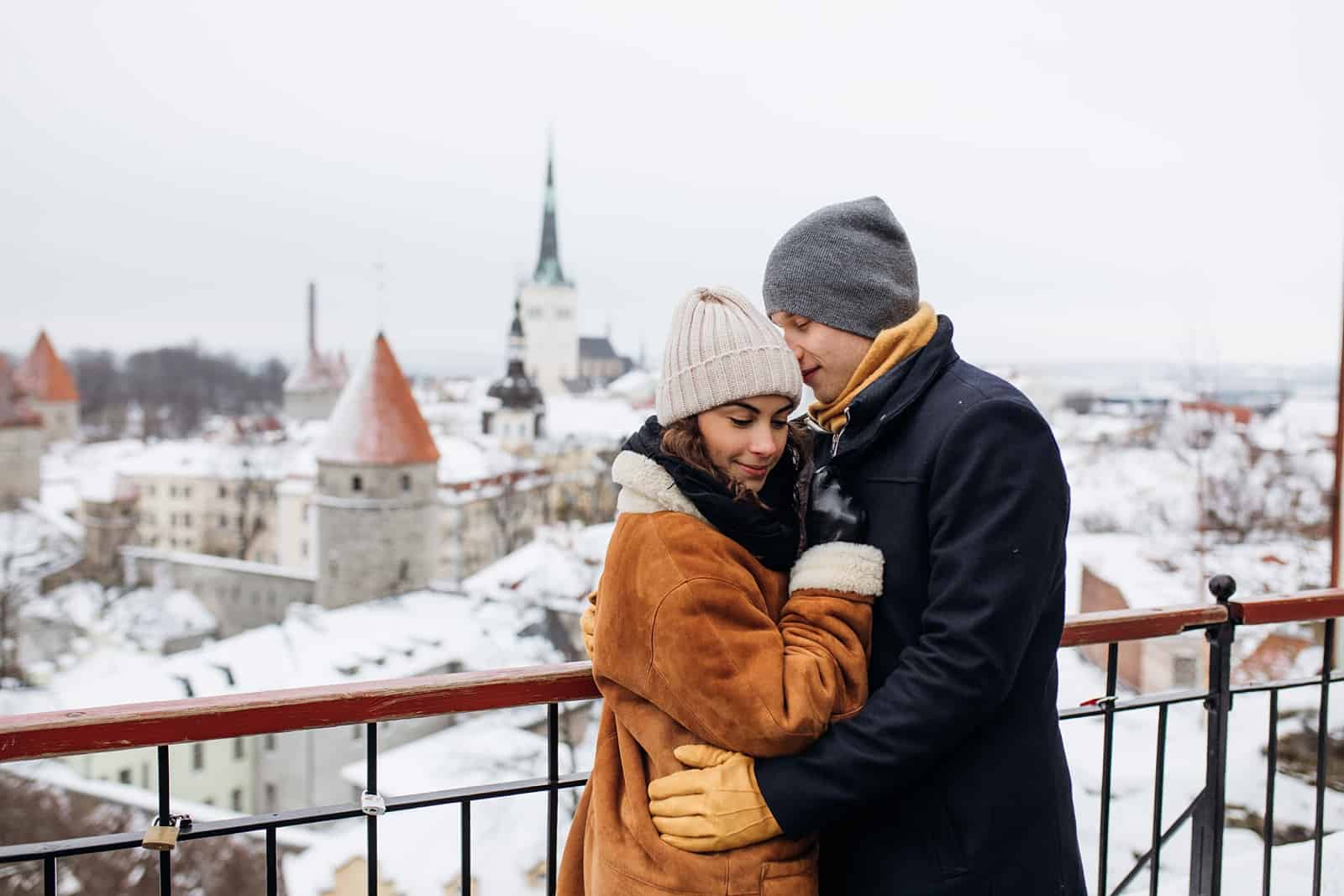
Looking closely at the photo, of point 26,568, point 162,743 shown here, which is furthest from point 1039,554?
point 26,568

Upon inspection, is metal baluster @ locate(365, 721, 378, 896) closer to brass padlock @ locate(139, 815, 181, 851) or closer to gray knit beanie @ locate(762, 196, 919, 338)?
brass padlock @ locate(139, 815, 181, 851)

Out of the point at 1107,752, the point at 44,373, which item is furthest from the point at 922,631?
the point at 44,373

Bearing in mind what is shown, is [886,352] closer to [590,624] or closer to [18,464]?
[590,624]

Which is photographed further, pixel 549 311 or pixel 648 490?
pixel 549 311

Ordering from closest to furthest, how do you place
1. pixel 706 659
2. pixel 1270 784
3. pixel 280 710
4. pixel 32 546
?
pixel 706 659
pixel 280 710
pixel 1270 784
pixel 32 546

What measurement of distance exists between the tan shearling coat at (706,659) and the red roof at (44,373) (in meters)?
61.9

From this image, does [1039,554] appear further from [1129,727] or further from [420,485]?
[420,485]

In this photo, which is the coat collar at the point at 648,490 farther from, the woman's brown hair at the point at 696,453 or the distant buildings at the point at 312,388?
the distant buildings at the point at 312,388

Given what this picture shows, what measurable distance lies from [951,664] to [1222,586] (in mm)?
1260

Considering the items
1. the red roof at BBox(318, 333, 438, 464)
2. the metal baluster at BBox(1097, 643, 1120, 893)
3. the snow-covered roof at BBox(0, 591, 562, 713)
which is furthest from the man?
the red roof at BBox(318, 333, 438, 464)

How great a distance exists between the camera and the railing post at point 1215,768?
2.29 meters

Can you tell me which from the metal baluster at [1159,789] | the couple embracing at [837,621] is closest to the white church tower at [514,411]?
the metal baluster at [1159,789]

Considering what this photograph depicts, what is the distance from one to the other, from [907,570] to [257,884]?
883 inches

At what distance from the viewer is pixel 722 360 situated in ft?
4.58
